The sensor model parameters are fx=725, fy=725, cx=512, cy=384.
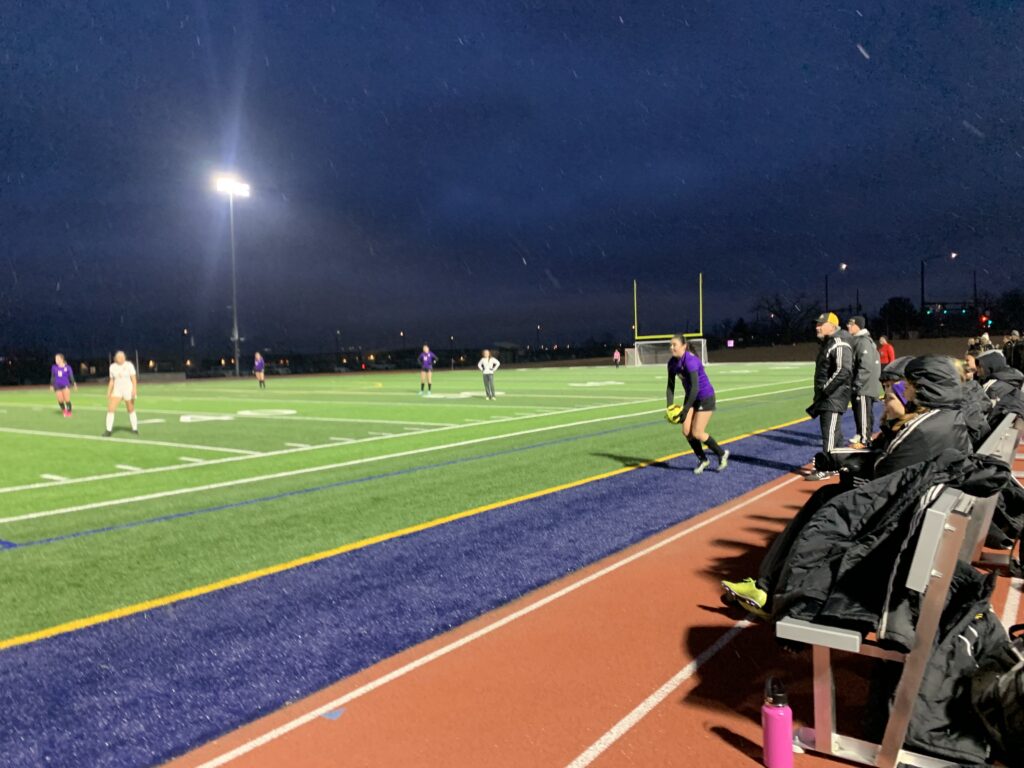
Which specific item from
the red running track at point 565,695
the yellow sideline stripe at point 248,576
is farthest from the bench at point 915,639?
the yellow sideline stripe at point 248,576

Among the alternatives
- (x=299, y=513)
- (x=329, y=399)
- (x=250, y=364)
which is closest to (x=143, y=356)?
(x=250, y=364)

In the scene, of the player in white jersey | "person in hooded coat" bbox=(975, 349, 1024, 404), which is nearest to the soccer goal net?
the player in white jersey

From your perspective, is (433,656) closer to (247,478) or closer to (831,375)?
(831,375)

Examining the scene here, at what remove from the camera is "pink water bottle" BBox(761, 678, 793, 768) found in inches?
119

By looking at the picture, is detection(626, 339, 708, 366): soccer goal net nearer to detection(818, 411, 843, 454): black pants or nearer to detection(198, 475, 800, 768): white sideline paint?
detection(818, 411, 843, 454): black pants

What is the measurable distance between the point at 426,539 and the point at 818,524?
456cm

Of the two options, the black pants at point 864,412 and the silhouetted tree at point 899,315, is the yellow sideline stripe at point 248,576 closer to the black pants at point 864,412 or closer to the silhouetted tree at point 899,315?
the black pants at point 864,412

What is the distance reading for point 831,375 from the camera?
9.48 metres

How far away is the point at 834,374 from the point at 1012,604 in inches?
192

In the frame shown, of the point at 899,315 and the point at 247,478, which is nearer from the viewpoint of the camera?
the point at 247,478

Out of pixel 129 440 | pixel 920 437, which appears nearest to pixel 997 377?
pixel 920 437

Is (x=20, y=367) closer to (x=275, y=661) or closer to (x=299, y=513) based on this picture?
(x=299, y=513)

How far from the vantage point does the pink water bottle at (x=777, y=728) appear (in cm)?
303

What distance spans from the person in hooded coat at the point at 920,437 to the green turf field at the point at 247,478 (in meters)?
4.43
